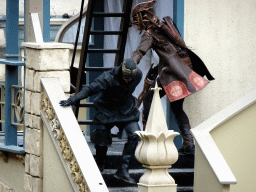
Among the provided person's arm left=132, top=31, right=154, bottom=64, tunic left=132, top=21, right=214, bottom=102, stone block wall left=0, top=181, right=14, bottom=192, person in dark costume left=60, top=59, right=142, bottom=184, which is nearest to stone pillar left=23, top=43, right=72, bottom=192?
person in dark costume left=60, top=59, right=142, bottom=184

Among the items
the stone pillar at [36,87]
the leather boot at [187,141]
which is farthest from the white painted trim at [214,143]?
the stone pillar at [36,87]

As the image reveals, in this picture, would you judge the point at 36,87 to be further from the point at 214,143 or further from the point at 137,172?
the point at 214,143

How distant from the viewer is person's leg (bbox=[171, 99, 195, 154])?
8.37m

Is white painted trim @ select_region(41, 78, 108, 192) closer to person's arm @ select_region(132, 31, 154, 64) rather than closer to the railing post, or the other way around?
the railing post

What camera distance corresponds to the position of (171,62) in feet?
27.0

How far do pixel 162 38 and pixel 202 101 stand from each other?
1423mm

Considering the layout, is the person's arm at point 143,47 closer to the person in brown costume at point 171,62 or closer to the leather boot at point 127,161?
the person in brown costume at point 171,62

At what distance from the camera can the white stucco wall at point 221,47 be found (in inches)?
364

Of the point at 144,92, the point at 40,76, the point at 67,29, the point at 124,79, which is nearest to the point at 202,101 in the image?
the point at 144,92

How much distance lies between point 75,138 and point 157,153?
1.51 meters

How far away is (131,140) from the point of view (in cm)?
729

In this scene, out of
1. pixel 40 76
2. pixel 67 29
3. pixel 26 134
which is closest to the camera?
pixel 40 76

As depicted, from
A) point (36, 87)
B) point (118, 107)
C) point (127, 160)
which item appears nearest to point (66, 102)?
point (36, 87)

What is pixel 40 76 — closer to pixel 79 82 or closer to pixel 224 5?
pixel 79 82
